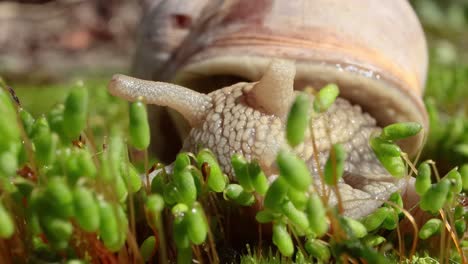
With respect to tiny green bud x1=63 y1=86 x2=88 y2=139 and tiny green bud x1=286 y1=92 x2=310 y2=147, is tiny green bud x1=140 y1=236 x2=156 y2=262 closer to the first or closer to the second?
tiny green bud x1=63 y1=86 x2=88 y2=139

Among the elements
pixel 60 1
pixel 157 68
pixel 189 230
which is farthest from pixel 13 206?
pixel 60 1

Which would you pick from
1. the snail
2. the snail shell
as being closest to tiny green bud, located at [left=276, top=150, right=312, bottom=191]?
the snail

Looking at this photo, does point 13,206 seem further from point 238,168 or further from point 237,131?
point 237,131

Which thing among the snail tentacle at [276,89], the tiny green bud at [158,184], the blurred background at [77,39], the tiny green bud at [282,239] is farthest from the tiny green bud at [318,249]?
the blurred background at [77,39]

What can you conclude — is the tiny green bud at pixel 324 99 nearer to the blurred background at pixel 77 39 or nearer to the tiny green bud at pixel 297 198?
the tiny green bud at pixel 297 198

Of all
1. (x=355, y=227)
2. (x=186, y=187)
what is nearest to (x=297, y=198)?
(x=355, y=227)

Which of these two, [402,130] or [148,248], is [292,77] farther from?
[148,248]
